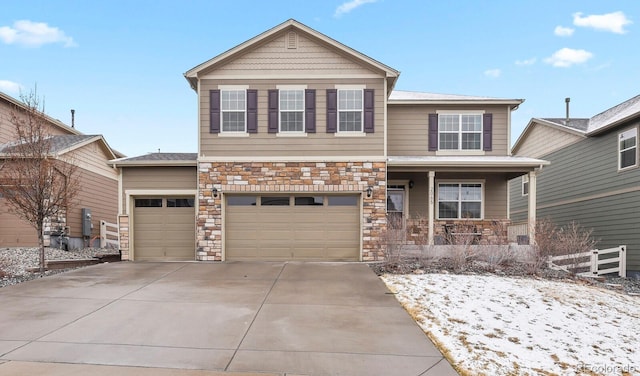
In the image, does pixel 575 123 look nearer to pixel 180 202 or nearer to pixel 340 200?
pixel 340 200

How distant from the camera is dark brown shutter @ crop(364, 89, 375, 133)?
39.9ft

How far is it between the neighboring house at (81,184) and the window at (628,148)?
16.7m

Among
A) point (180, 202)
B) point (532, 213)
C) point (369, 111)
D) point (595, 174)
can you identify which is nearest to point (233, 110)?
point (180, 202)

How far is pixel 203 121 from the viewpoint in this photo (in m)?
12.3

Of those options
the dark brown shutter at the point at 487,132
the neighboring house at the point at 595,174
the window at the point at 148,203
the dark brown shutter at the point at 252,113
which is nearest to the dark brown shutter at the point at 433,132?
the dark brown shutter at the point at 487,132

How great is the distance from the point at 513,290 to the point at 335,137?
653cm

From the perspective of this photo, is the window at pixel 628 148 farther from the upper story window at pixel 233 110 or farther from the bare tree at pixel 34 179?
the bare tree at pixel 34 179

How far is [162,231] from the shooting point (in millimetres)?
12648

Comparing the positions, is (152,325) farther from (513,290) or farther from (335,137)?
(335,137)

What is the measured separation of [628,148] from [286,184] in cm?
1125

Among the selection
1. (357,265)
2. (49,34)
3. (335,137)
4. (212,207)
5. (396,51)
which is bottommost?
(357,265)

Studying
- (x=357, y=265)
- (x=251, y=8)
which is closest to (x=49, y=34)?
(x=251, y=8)

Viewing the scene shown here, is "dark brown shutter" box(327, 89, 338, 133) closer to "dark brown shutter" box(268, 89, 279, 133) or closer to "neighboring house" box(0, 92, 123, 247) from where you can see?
"dark brown shutter" box(268, 89, 279, 133)

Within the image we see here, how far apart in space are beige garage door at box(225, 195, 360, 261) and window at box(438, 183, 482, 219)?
156 inches
